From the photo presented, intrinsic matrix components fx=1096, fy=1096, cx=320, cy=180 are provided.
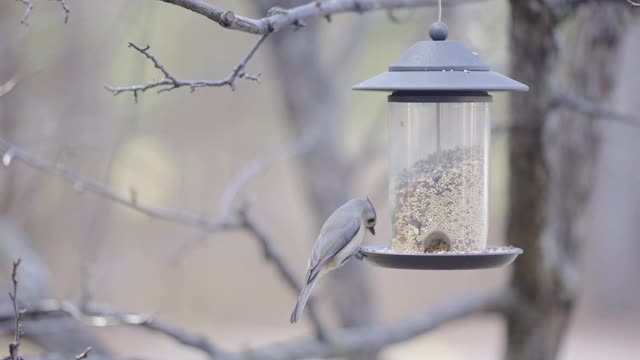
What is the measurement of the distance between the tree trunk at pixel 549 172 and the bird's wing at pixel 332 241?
60.4 inches

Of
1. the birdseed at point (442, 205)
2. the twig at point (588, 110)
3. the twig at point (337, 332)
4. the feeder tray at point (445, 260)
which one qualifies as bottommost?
the twig at point (337, 332)

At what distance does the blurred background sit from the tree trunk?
2767 mm

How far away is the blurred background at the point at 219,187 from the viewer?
1011 cm

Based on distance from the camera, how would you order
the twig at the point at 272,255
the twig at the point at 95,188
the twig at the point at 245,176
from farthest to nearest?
the twig at the point at 245,176, the twig at the point at 272,255, the twig at the point at 95,188

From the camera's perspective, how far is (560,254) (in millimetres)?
5441

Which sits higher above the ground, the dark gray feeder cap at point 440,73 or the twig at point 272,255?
the dark gray feeder cap at point 440,73

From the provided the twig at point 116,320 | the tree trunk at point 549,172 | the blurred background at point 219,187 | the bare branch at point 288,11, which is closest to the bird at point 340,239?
the bare branch at point 288,11

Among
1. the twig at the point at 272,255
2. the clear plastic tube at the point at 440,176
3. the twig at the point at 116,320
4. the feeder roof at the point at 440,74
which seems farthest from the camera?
the twig at the point at 272,255

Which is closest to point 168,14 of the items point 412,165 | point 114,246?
point 114,246

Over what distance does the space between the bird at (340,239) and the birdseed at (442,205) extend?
0.15 metres

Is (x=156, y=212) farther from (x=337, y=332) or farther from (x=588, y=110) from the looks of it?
(x=588, y=110)

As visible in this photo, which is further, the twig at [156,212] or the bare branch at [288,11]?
the twig at [156,212]

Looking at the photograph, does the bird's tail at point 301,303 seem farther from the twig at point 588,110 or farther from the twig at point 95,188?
the twig at point 588,110

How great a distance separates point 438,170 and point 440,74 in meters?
0.57
